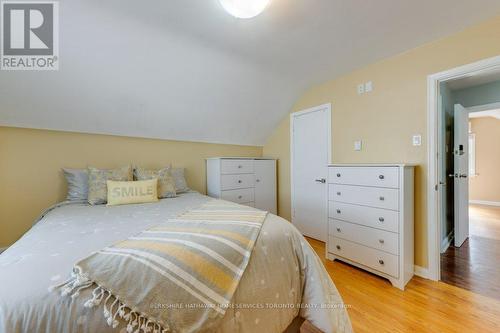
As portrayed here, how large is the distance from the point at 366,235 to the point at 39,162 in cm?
330

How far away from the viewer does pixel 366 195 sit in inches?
76.9

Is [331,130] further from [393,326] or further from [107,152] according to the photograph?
[107,152]

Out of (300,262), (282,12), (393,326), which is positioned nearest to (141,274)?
(300,262)

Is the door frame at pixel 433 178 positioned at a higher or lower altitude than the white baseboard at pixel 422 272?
higher

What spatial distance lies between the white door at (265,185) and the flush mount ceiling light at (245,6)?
6.73 ft

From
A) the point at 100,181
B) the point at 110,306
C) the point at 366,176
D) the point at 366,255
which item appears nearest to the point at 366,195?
the point at 366,176

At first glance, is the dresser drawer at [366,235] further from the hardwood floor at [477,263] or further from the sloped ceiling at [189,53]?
the sloped ceiling at [189,53]

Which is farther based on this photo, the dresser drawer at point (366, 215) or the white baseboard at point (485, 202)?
the white baseboard at point (485, 202)

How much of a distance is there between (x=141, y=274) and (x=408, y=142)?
2.41 m

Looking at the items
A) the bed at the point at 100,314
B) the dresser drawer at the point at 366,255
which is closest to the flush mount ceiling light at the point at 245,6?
the bed at the point at 100,314

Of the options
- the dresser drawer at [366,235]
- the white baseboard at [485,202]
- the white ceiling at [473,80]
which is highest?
the white ceiling at [473,80]

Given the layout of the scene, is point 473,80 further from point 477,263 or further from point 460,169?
point 477,263

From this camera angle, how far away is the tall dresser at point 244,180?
2871 millimetres

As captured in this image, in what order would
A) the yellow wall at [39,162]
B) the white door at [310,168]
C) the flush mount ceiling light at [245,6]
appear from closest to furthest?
the flush mount ceiling light at [245,6] → the yellow wall at [39,162] → the white door at [310,168]
